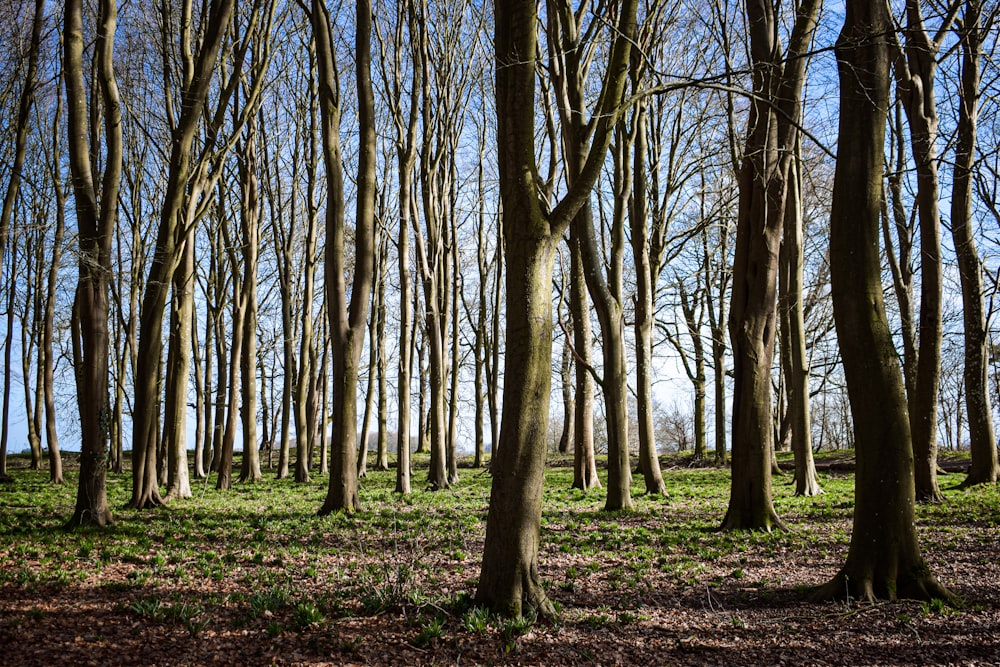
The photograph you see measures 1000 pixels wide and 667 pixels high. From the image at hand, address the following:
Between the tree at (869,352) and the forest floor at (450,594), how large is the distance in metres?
0.34

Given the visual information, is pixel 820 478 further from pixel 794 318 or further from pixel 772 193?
pixel 772 193

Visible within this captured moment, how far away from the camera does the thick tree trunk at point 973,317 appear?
1246 cm

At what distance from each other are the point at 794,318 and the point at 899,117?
237 inches

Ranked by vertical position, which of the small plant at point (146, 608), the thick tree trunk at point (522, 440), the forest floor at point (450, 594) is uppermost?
the thick tree trunk at point (522, 440)

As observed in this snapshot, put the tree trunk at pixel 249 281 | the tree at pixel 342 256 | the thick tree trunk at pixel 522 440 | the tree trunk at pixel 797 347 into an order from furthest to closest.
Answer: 1. the tree trunk at pixel 249 281
2. the tree trunk at pixel 797 347
3. the tree at pixel 342 256
4. the thick tree trunk at pixel 522 440

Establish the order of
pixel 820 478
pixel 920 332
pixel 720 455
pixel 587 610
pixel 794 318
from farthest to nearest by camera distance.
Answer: pixel 720 455 → pixel 820 478 → pixel 794 318 → pixel 920 332 → pixel 587 610

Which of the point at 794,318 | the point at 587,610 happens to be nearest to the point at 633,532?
the point at 587,610

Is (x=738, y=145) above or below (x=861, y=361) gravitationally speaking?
above

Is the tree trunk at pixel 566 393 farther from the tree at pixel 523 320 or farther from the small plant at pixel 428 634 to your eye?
the small plant at pixel 428 634

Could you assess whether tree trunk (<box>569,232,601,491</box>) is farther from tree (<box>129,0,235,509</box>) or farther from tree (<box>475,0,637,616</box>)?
tree (<box>475,0,637,616</box>)

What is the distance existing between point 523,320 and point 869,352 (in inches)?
119

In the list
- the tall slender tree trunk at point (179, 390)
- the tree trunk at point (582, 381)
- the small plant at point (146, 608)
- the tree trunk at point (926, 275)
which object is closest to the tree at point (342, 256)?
the tall slender tree trunk at point (179, 390)

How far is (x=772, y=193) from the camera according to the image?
908cm

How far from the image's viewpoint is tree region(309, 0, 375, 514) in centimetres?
1100
